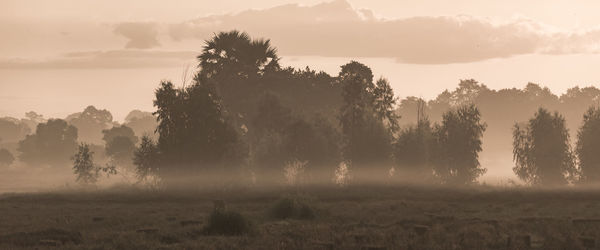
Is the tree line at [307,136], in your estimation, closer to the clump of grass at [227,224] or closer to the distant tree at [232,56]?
the distant tree at [232,56]

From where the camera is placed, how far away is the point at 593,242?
28.8 meters

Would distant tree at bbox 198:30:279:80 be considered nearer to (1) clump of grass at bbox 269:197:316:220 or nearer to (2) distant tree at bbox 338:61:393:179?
(2) distant tree at bbox 338:61:393:179

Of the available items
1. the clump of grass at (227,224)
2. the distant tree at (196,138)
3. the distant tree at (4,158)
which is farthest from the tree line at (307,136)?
the distant tree at (4,158)

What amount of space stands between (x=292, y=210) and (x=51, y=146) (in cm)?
11815

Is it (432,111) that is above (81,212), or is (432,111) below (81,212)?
above

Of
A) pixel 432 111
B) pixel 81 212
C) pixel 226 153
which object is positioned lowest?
pixel 81 212

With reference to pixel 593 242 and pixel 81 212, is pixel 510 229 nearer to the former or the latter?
pixel 593 242

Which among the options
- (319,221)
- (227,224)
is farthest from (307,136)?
(227,224)

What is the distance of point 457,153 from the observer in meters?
82.9

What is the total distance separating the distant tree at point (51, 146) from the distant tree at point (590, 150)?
10700cm

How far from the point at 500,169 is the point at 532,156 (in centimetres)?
7384

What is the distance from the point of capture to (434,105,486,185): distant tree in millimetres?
82250

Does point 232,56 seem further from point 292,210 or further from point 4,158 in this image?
point 4,158

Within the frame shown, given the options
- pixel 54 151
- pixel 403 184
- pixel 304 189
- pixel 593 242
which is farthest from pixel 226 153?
pixel 54 151
